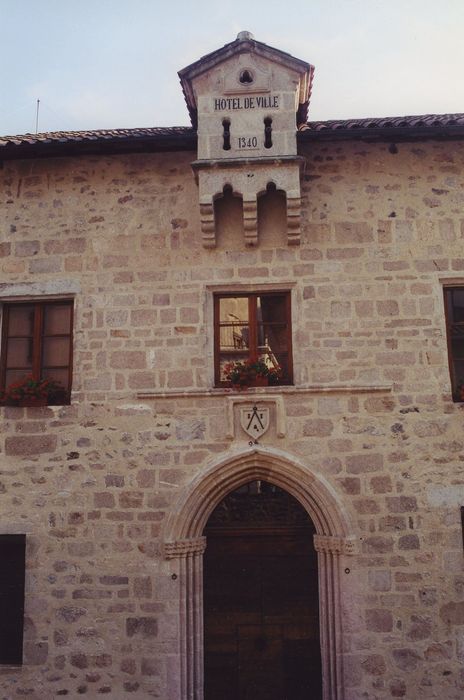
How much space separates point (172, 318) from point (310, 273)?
172cm

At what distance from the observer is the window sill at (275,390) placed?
7352mm

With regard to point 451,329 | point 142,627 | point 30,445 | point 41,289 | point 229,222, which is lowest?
point 142,627

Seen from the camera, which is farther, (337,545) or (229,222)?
(229,222)

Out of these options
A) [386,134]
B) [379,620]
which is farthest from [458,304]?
[379,620]

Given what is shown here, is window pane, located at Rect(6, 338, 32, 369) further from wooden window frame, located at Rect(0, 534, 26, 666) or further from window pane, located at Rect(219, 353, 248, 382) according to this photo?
window pane, located at Rect(219, 353, 248, 382)

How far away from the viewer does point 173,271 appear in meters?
7.82

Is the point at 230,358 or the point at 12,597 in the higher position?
the point at 230,358

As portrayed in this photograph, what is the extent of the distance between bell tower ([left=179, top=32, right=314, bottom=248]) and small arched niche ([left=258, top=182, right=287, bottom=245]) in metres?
0.13

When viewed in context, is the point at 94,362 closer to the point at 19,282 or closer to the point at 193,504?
the point at 19,282

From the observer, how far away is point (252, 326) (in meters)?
7.70

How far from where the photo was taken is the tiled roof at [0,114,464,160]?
7.55 meters

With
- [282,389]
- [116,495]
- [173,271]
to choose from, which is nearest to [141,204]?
[173,271]

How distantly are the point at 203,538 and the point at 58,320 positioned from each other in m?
3.15

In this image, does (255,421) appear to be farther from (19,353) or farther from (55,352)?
(19,353)
